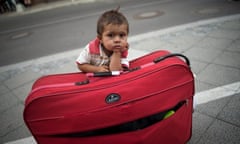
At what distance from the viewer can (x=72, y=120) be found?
1.25 m

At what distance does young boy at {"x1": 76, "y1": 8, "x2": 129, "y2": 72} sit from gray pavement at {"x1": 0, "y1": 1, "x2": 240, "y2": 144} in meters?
1.09

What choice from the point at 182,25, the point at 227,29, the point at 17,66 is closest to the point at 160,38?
the point at 182,25

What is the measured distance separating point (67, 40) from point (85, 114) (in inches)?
177

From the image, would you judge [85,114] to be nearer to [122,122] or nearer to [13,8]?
[122,122]

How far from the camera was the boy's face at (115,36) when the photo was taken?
1.45 meters

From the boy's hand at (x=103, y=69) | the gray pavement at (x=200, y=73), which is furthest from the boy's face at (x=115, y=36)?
the gray pavement at (x=200, y=73)

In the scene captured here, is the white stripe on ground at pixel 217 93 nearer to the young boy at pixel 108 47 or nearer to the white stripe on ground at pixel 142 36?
the young boy at pixel 108 47

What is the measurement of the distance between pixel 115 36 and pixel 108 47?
106 millimetres

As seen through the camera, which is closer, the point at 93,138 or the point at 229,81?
the point at 93,138

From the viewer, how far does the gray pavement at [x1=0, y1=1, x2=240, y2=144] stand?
194 cm

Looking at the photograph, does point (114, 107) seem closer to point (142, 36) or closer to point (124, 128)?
point (124, 128)

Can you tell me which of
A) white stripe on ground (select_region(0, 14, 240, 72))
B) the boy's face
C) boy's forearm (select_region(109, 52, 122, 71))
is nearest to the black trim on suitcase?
boy's forearm (select_region(109, 52, 122, 71))

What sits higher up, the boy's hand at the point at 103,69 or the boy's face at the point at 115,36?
the boy's face at the point at 115,36

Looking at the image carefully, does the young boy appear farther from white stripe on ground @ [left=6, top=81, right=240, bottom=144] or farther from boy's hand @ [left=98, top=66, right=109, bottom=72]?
white stripe on ground @ [left=6, top=81, right=240, bottom=144]
